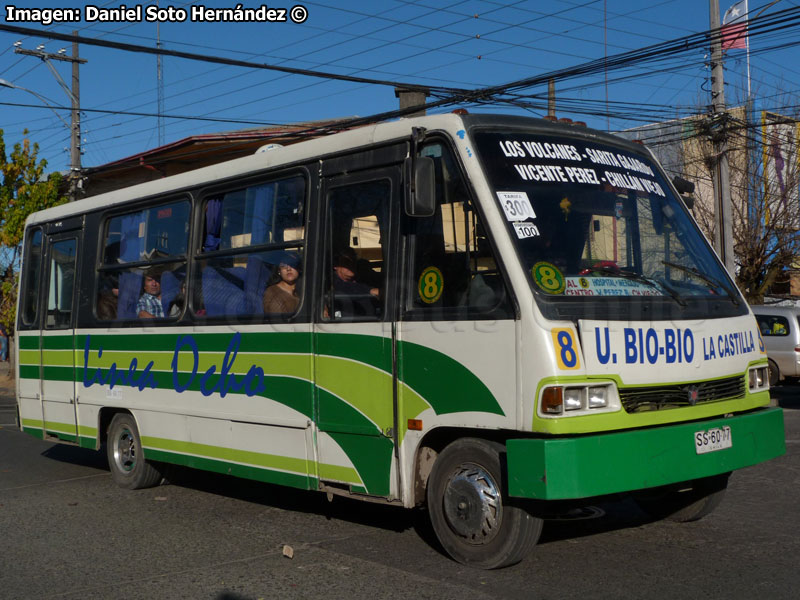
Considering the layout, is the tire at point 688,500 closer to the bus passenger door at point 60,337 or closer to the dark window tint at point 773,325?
the bus passenger door at point 60,337

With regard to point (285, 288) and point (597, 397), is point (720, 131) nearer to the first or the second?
point (285, 288)

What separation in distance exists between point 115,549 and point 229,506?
5.60 ft

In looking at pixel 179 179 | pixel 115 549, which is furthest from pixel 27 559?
pixel 179 179

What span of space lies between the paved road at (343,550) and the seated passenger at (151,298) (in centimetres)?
175

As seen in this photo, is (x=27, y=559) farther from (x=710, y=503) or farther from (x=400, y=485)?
(x=710, y=503)

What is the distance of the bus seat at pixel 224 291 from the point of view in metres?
7.86

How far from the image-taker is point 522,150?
20.4 feet

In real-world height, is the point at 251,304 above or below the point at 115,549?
above

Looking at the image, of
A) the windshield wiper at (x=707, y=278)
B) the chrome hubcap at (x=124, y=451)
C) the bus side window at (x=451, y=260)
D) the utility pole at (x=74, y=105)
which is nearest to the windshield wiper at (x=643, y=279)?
the windshield wiper at (x=707, y=278)

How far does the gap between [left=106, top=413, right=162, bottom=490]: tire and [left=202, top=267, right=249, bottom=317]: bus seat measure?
1901mm

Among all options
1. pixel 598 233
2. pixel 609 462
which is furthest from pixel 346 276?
pixel 609 462

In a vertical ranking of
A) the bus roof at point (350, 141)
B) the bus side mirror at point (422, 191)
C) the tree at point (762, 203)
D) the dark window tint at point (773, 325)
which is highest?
the tree at point (762, 203)

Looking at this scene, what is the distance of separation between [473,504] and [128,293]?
16.1 ft

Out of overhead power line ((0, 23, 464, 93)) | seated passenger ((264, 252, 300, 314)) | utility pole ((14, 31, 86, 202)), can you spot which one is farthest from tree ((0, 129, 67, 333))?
seated passenger ((264, 252, 300, 314))
